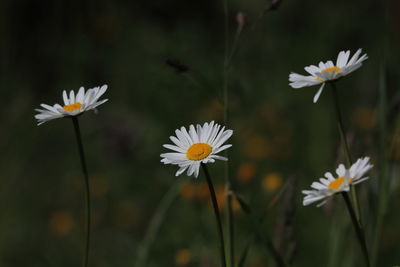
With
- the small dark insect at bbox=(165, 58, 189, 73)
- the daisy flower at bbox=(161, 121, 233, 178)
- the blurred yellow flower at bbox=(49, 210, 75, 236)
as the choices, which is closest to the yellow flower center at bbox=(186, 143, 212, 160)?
the daisy flower at bbox=(161, 121, 233, 178)

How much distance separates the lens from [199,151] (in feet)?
3.47

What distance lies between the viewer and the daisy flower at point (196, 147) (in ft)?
3.33

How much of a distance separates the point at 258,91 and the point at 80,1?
1690 mm

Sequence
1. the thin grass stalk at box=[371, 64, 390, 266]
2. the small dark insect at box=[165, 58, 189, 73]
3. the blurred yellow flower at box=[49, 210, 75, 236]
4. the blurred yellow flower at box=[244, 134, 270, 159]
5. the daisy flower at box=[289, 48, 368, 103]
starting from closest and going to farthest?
1. the daisy flower at box=[289, 48, 368, 103]
2. the small dark insect at box=[165, 58, 189, 73]
3. the thin grass stalk at box=[371, 64, 390, 266]
4. the blurred yellow flower at box=[49, 210, 75, 236]
5. the blurred yellow flower at box=[244, 134, 270, 159]

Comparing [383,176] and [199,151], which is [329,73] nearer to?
[199,151]

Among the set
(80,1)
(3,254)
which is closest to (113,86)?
(80,1)

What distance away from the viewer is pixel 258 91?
3.78 meters

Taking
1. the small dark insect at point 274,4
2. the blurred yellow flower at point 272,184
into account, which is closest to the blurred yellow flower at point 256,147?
the blurred yellow flower at point 272,184

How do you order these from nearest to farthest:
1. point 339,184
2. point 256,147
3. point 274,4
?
1. point 339,184
2. point 274,4
3. point 256,147

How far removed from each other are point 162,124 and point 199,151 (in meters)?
2.18

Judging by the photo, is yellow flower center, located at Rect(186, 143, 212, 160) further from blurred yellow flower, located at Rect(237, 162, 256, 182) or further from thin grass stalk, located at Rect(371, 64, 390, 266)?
blurred yellow flower, located at Rect(237, 162, 256, 182)

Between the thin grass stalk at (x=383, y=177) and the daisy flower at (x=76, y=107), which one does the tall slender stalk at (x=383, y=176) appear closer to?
the thin grass stalk at (x=383, y=177)

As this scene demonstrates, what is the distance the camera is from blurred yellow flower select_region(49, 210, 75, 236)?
3.19 meters

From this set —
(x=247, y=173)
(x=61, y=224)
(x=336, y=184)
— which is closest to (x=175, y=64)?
(x=336, y=184)
